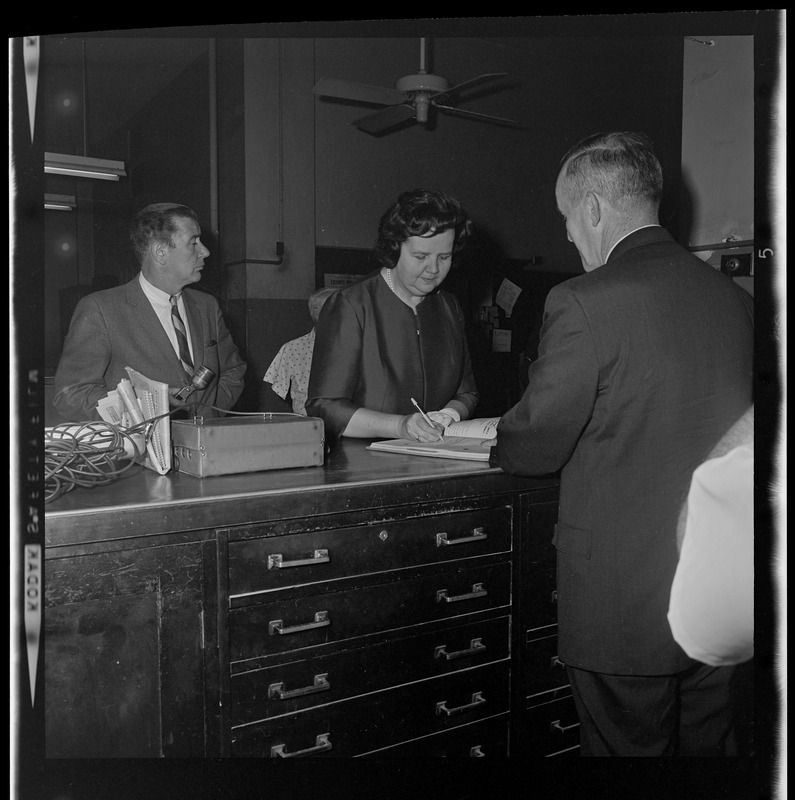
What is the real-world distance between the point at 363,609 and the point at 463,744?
A: 0.49 metres

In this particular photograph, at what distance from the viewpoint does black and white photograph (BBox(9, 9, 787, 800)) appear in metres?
1.38

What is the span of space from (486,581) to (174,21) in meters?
1.48

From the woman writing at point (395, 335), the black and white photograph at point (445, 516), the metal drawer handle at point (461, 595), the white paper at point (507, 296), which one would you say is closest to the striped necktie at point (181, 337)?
the black and white photograph at point (445, 516)

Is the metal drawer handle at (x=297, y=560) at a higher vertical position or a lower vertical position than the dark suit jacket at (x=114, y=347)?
lower

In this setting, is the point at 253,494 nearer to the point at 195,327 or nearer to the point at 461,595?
the point at 461,595

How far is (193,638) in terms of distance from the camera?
1448 millimetres

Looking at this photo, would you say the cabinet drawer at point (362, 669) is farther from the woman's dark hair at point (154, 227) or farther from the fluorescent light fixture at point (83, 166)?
the woman's dark hair at point (154, 227)

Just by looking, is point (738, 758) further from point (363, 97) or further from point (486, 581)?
point (363, 97)

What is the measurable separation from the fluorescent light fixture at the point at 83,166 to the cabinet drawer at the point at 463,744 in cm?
151

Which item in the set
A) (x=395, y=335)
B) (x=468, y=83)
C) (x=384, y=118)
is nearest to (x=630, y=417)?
(x=395, y=335)

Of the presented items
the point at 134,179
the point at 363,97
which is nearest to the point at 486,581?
the point at 134,179

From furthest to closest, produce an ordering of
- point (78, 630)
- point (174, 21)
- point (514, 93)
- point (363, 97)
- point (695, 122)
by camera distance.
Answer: point (514, 93)
point (363, 97)
point (695, 122)
point (174, 21)
point (78, 630)

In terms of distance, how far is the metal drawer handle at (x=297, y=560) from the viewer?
4.97 ft

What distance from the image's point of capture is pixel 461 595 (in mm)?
1746
